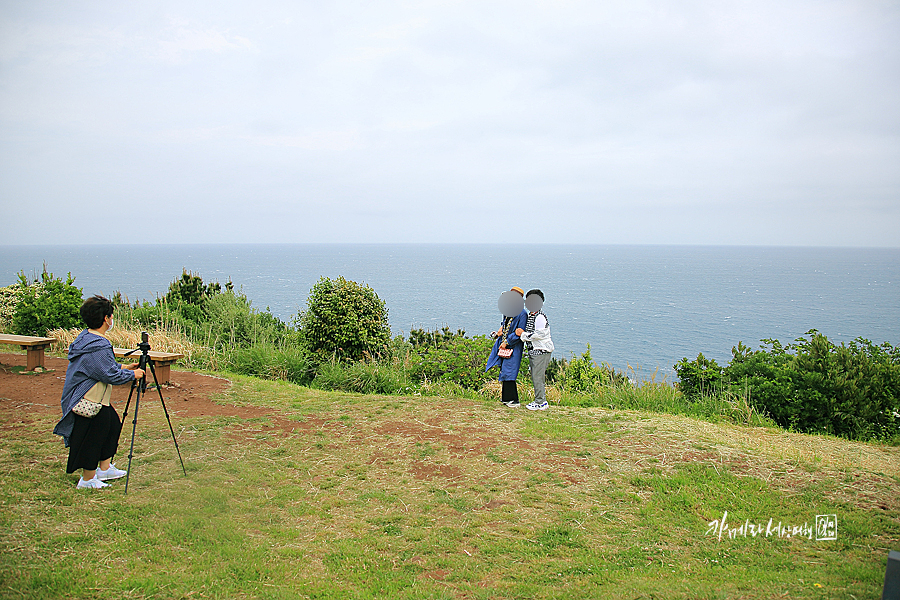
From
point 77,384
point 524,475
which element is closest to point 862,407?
point 524,475

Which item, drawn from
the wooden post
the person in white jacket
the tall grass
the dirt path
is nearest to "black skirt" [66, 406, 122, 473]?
the dirt path

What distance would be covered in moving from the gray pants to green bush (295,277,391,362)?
387 cm

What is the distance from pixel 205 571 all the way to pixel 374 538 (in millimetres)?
1302

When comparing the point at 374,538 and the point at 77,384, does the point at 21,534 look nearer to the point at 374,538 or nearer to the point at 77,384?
the point at 77,384

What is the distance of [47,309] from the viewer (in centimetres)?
1304

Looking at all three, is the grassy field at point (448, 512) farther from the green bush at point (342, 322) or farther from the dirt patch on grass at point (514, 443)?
the green bush at point (342, 322)

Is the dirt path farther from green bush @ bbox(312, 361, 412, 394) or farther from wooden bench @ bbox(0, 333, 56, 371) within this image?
green bush @ bbox(312, 361, 412, 394)

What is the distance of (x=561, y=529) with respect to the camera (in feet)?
15.8

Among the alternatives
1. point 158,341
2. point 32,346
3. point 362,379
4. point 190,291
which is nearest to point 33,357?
point 32,346

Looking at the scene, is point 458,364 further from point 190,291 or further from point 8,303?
point 8,303

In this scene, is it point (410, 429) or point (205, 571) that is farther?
point (410, 429)

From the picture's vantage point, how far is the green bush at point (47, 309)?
513 inches

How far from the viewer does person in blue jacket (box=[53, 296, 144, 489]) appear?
16.7ft

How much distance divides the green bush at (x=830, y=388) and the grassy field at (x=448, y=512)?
1018 mm
